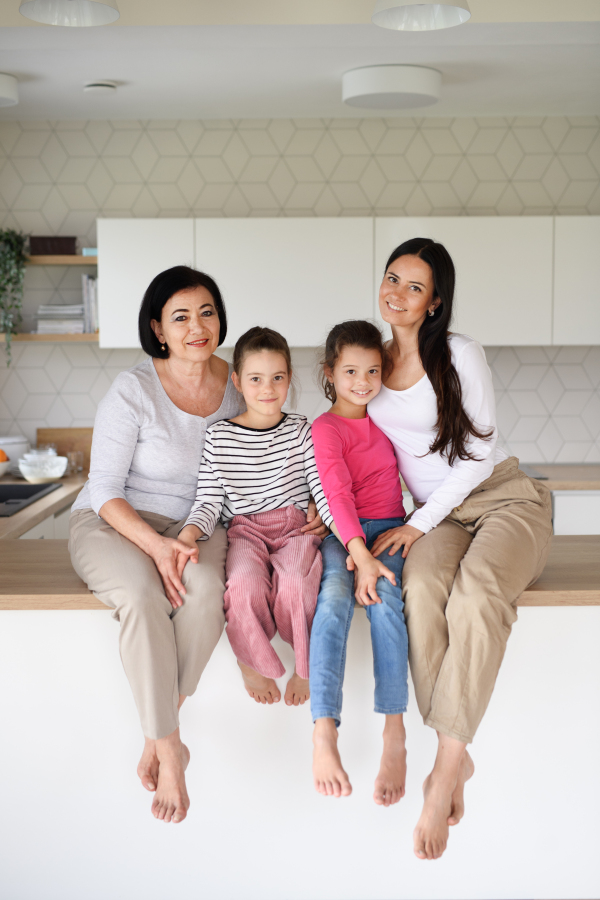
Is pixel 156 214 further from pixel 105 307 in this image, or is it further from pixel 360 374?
pixel 360 374

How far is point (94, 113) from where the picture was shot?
137 inches

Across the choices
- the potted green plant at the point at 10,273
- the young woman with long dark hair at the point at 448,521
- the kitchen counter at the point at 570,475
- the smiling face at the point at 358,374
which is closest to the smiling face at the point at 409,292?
the young woman with long dark hair at the point at 448,521

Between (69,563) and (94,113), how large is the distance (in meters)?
2.46

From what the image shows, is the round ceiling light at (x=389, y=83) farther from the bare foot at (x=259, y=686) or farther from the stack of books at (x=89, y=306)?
the bare foot at (x=259, y=686)

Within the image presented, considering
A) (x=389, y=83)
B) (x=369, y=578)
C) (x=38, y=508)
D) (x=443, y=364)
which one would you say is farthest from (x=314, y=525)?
(x=389, y=83)

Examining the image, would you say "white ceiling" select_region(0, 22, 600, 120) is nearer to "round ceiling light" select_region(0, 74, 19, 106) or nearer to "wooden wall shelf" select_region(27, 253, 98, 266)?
"round ceiling light" select_region(0, 74, 19, 106)

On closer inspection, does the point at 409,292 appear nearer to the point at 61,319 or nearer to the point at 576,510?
the point at 576,510

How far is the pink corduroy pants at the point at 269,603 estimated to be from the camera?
5.07 feet

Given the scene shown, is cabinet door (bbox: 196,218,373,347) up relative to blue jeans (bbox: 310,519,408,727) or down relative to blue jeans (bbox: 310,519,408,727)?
up

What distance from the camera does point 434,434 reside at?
1.85 m

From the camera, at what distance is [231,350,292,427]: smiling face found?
5.95ft

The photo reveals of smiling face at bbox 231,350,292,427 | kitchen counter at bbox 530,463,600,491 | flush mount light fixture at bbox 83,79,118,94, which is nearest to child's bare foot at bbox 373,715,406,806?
smiling face at bbox 231,350,292,427

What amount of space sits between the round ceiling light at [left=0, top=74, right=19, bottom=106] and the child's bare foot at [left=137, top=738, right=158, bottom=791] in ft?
8.29

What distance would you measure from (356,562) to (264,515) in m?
0.29
